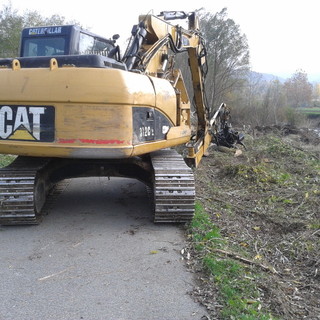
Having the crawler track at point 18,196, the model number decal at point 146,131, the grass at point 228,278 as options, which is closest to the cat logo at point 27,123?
the crawler track at point 18,196

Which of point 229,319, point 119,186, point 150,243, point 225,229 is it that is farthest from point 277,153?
point 229,319

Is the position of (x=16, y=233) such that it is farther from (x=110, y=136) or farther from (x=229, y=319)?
(x=229, y=319)

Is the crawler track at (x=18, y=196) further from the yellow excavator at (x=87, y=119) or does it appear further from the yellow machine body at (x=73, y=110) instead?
the yellow machine body at (x=73, y=110)

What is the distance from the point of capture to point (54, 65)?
4789 millimetres

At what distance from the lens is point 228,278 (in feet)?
12.4

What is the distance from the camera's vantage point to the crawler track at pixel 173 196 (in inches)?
206

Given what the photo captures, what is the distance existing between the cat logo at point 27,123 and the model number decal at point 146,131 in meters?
1.03

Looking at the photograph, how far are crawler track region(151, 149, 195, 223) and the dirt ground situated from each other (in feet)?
1.66

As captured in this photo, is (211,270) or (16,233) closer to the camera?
(211,270)

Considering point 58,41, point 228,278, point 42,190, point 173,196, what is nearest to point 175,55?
point 58,41

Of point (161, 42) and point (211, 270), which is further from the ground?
point (161, 42)

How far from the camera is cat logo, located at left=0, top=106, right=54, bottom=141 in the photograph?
4699 mm

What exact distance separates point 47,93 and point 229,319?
120 inches

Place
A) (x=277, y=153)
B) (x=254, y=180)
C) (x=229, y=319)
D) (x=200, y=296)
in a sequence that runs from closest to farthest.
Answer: (x=229, y=319) → (x=200, y=296) → (x=254, y=180) → (x=277, y=153)
